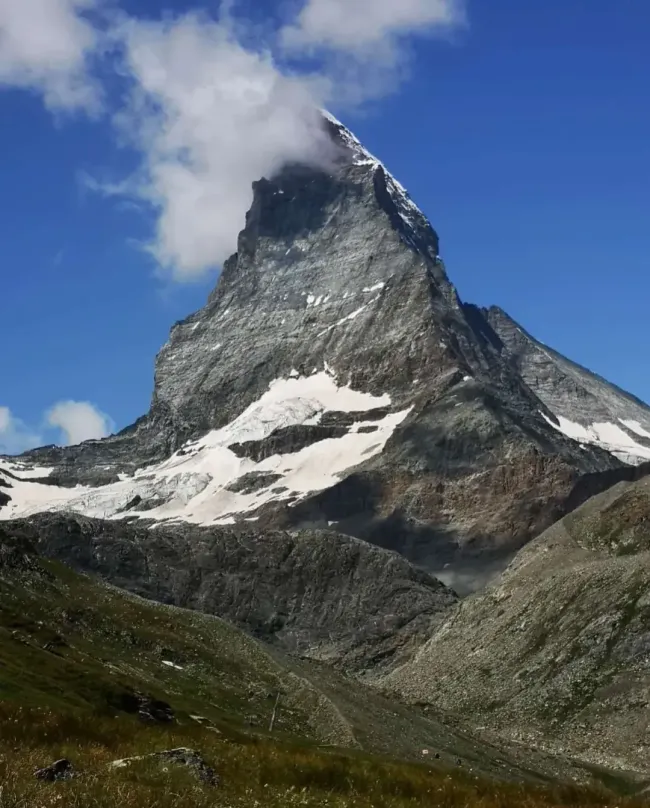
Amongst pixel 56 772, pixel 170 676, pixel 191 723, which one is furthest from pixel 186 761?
pixel 170 676

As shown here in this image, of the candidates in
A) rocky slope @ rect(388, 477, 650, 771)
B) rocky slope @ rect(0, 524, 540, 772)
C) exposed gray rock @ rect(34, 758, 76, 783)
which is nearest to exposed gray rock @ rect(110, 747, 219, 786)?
exposed gray rock @ rect(34, 758, 76, 783)

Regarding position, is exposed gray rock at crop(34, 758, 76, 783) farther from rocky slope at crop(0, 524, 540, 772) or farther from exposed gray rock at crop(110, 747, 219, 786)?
rocky slope at crop(0, 524, 540, 772)

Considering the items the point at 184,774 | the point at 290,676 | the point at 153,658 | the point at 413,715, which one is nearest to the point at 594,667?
the point at 413,715

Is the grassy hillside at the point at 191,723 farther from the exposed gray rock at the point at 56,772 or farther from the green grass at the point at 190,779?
the exposed gray rock at the point at 56,772

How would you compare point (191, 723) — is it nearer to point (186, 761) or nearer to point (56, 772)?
point (186, 761)

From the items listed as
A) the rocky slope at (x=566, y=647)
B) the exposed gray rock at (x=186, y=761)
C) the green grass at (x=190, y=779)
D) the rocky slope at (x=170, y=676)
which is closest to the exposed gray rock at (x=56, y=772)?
the green grass at (x=190, y=779)

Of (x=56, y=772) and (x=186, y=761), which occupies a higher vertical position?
(x=56, y=772)

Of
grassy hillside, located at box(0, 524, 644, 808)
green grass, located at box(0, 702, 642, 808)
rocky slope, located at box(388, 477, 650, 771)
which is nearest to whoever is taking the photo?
green grass, located at box(0, 702, 642, 808)

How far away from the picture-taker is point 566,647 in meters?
107

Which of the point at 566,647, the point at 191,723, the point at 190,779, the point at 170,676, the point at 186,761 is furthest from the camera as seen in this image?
the point at 566,647

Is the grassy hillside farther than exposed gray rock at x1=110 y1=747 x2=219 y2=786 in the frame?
No

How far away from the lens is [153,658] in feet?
273

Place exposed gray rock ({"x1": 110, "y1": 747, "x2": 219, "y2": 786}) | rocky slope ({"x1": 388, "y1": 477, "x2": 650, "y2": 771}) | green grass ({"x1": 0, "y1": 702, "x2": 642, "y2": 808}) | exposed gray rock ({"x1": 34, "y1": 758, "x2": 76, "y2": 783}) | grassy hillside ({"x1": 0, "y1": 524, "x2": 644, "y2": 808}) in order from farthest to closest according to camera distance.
Answer: rocky slope ({"x1": 388, "y1": 477, "x2": 650, "y2": 771}) < exposed gray rock ({"x1": 110, "y1": 747, "x2": 219, "y2": 786}) < grassy hillside ({"x1": 0, "y1": 524, "x2": 644, "y2": 808}) < exposed gray rock ({"x1": 34, "y1": 758, "x2": 76, "y2": 783}) < green grass ({"x1": 0, "y1": 702, "x2": 642, "y2": 808})

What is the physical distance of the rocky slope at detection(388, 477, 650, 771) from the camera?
9375 cm
